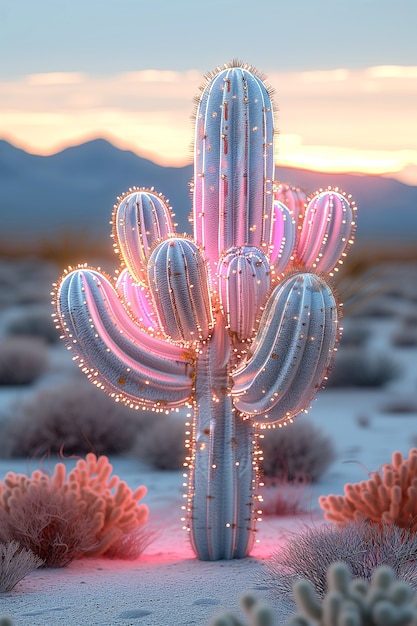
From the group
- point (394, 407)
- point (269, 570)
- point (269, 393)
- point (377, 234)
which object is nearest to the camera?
point (269, 570)

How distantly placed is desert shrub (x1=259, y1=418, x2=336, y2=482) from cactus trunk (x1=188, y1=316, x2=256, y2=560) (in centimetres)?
451

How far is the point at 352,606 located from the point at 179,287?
3.43m

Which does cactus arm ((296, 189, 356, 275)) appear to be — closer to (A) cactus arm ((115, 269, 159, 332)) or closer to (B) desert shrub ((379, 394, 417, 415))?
(A) cactus arm ((115, 269, 159, 332))

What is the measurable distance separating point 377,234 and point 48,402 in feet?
312

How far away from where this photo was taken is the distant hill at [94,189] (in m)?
101

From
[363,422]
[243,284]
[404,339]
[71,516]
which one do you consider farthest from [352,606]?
[404,339]

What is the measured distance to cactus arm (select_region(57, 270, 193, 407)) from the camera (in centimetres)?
657

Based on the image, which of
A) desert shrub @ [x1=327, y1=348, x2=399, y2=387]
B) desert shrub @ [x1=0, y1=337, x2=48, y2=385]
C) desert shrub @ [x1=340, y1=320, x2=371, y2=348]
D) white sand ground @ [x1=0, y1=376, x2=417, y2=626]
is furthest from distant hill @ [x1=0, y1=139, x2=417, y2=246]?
white sand ground @ [x1=0, y1=376, x2=417, y2=626]

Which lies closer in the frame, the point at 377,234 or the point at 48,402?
the point at 48,402

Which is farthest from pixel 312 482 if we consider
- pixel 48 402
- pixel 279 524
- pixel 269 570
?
pixel 269 570

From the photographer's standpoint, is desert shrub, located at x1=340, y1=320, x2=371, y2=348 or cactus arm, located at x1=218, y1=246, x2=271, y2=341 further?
desert shrub, located at x1=340, y1=320, x2=371, y2=348

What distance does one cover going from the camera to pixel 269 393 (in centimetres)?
630

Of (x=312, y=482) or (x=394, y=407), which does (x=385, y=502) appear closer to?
(x=312, y=482)

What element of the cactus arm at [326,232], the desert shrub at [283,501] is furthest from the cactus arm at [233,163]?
the desert shrub at [283,501]
